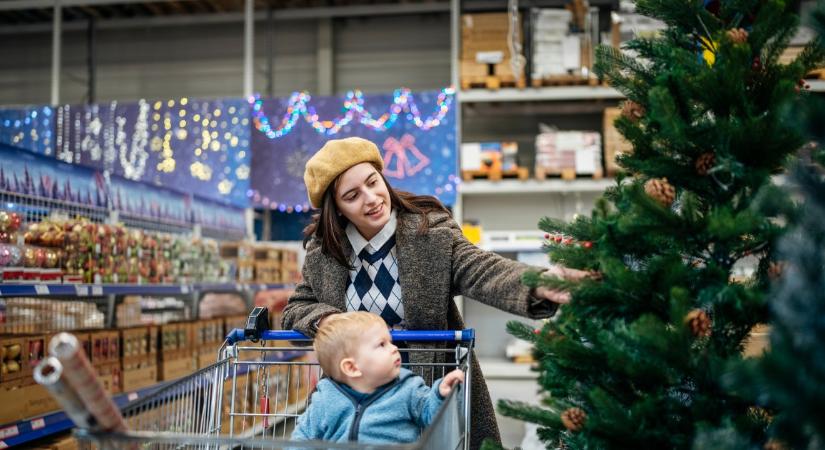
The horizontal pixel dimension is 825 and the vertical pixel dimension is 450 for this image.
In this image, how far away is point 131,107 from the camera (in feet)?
25.5

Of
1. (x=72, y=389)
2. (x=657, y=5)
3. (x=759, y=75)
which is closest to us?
(x=72, y=389)

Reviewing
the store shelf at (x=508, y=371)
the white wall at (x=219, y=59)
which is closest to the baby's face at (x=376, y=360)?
the store shelf at (x=508, y=371)

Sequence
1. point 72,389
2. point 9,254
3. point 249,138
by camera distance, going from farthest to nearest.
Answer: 1. point 249,138
2. point 9,254
3. point 72,389

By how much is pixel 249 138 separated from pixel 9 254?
432 cm

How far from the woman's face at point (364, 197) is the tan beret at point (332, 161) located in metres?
0.03

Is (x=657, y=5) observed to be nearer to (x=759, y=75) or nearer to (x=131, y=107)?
(x=759, y=75)

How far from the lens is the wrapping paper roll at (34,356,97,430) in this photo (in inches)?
47.1

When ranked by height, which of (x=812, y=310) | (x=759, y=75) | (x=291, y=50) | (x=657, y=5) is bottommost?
(x=812, y=310)

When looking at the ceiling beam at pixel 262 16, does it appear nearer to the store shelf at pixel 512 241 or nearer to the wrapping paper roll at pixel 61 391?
the store shelf at pixel 512 241

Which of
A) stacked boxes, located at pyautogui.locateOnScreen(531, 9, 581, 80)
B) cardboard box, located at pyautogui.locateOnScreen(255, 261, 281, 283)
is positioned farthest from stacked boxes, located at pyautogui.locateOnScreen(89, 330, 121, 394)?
stacked boxes, located at pyautogui.locateOnScreen(531, 9, 581, 80)

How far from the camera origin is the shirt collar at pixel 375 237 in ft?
7.25

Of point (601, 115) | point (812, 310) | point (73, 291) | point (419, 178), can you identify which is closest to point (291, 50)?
point (419, 178)

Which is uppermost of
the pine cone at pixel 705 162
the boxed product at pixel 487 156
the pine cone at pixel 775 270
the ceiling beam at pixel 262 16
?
the ceiling beam at pixel 262 16

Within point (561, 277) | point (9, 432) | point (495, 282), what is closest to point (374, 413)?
point (495, 282)
